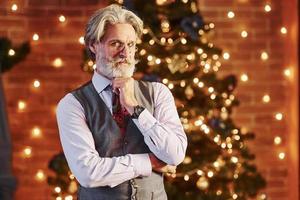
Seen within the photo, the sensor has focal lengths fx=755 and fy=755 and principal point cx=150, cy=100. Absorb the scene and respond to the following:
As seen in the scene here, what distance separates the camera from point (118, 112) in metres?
2.66

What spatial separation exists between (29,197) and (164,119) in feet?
7.25

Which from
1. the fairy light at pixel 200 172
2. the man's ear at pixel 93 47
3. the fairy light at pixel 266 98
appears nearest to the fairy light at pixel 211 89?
the fairy light at pixel 200 172

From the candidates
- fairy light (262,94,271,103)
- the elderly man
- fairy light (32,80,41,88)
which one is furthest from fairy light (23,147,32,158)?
the elderly man

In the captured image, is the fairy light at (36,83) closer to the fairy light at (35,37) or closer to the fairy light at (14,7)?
the fairy light at (35,37)

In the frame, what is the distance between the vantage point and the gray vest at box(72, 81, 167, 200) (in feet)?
8.57

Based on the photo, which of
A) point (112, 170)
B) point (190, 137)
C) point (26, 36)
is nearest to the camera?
point (112, 170)

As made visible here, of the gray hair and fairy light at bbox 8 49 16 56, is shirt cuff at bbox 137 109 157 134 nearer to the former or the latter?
the gray hair

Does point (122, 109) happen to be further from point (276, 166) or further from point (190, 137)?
point (276, 166)

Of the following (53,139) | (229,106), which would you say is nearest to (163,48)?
(229,106)

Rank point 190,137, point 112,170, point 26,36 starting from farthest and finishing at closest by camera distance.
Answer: point 26,36
point 190,137
point 112,170

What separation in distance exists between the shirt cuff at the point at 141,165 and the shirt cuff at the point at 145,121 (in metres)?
0.09

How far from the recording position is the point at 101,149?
2.63 m

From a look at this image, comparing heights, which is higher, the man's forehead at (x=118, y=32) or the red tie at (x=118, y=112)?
the man's forehead at (x=118, y=32)

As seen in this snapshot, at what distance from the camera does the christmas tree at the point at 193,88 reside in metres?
3.98
